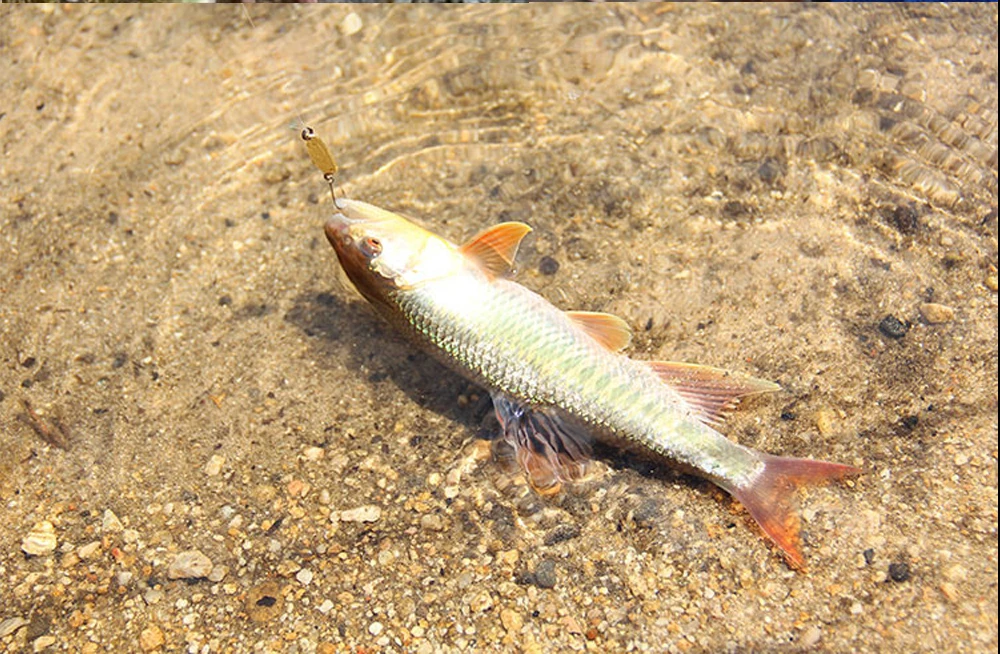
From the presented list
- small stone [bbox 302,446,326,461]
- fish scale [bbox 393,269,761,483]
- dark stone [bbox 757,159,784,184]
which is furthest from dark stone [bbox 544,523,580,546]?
dark stone [bbox 757,159,784,184]

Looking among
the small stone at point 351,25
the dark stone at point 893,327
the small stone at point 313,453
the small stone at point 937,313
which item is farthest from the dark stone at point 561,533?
the small stone at point 351,25

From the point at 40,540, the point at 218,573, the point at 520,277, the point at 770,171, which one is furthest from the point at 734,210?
the point at 40,540

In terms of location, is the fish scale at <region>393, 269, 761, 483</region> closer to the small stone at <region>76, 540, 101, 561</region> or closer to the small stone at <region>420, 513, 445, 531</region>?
the small stone at <region>420, 513, 445, 531</region>

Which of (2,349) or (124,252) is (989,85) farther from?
(2,349)

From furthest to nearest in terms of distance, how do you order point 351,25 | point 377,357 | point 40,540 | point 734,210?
point 351,25 → point 734,210 → point 377,357 → point 40,540

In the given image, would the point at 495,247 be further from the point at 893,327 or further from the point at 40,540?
A: the point at 40,540

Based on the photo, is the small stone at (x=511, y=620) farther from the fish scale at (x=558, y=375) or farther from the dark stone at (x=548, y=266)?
the dark stone at (x=548, y=266)
